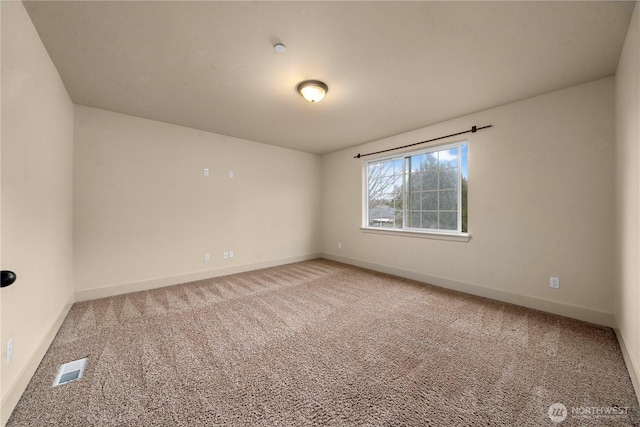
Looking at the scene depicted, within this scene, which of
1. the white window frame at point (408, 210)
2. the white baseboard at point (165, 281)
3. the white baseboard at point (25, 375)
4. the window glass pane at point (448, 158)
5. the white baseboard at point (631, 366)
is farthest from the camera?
the window glass pane at point (448, 158)

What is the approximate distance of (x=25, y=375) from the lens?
5.19 feet

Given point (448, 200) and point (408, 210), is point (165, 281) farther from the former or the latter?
point (448, 200)

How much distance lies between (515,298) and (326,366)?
2597mm

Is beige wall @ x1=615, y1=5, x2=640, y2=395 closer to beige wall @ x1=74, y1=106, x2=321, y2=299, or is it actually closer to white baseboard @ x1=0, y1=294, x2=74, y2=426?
white baseboard @ x1=0, y1=294, x2=74, y2=426

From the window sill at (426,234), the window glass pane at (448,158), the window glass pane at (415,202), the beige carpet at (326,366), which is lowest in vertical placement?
the beige carpet at (326,366)

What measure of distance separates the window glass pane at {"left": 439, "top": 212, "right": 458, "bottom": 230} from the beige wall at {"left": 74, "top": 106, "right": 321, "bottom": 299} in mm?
2940

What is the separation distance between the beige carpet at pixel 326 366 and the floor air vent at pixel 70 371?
45mm

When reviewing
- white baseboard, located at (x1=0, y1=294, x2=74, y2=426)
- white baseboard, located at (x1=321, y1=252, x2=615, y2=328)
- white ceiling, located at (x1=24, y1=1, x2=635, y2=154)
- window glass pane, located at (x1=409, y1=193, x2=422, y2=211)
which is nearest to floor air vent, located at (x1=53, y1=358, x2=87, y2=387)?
white baseboard, located at (x1=0, y1=294, x2=74, y2=426)

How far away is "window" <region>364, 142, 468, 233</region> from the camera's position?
11.7 feet

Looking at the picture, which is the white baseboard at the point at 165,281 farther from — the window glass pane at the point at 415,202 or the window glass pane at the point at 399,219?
the window glass pane at the point at 415,202

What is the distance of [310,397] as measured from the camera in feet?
4.89

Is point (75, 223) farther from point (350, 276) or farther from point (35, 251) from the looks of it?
point (350, 276)

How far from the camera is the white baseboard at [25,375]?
52.6 inches

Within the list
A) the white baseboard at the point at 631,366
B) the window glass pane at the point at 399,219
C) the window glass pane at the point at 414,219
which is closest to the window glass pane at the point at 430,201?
the window glass pane at the point at 414,219
